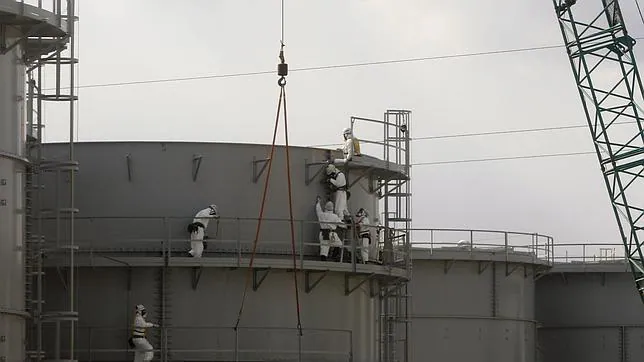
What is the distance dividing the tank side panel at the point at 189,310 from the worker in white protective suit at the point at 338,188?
2.40 meters

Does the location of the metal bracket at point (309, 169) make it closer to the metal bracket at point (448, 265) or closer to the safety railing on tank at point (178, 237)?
the safety railing on tank at point (178, 237)

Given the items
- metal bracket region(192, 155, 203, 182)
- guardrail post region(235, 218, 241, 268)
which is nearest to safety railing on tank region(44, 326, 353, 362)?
guardrail post region(235, 218, 241, 268)

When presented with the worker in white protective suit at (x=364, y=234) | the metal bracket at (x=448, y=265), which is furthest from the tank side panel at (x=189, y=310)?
the metal bracket at (x=448, y=265)

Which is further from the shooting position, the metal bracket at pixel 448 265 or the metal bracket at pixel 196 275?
the metal bracket at pixel 448 265

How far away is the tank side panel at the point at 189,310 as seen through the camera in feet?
121

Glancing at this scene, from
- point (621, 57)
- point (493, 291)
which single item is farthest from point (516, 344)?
Result: point (621, 57)

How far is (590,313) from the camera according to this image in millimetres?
59000

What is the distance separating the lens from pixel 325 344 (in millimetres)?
37938

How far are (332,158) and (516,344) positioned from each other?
17.7 m

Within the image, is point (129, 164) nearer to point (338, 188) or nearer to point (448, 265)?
point (338, 188)

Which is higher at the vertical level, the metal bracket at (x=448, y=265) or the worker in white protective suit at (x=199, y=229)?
the worker in white protective suit at (x=199, y=229)

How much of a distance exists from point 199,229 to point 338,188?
4079mm

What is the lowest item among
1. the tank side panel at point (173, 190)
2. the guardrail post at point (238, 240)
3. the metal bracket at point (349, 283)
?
the metal bracket at point (349, 283)

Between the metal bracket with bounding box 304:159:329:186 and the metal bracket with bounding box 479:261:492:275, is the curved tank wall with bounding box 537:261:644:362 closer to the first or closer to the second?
the metal bracket with bounding box 479:261:492:275
